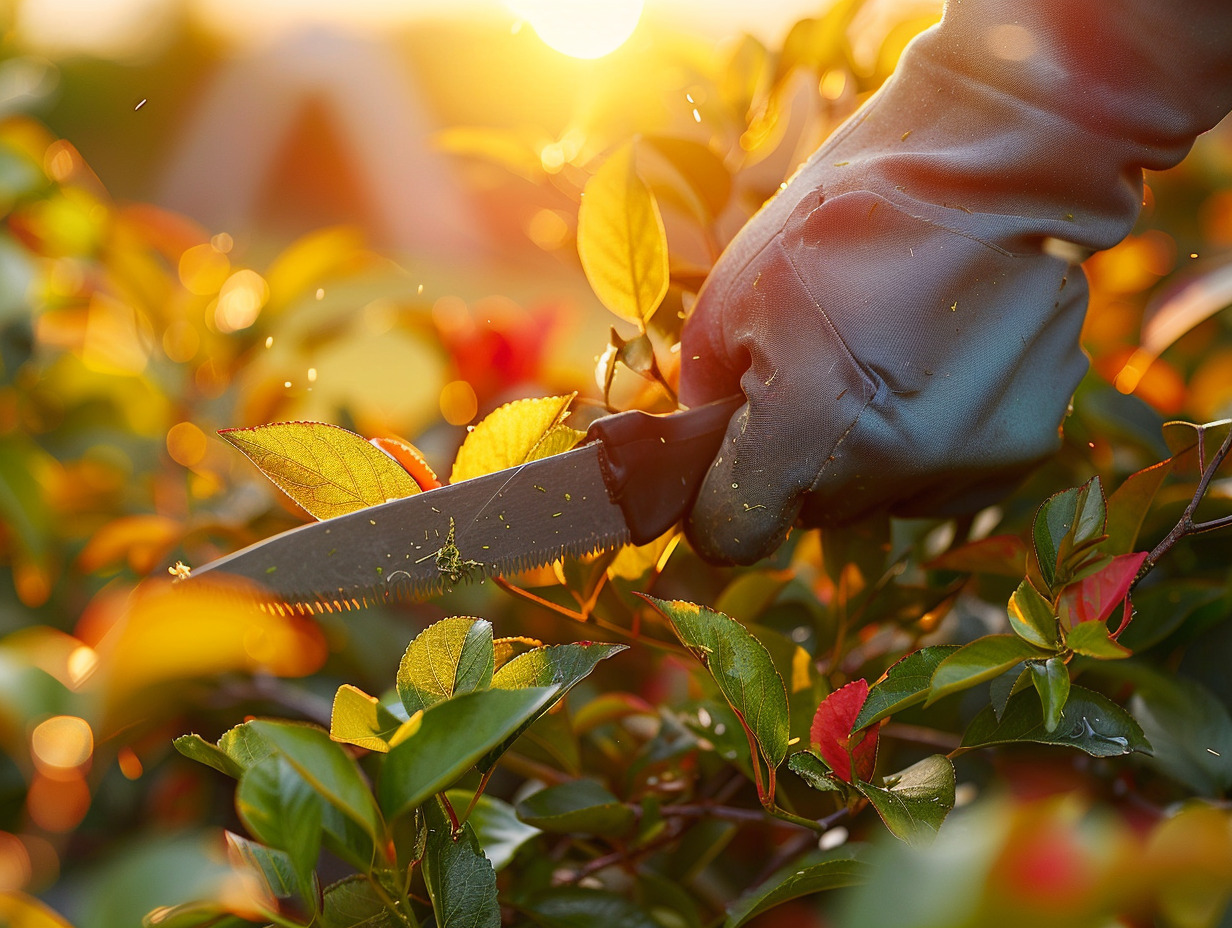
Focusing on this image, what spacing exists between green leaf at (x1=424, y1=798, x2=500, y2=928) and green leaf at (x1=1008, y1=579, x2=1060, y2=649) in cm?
23

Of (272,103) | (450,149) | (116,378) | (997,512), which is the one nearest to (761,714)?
(997,512)

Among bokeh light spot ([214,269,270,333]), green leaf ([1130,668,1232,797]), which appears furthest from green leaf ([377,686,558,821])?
bokeh light spot ([214,269,270,333])

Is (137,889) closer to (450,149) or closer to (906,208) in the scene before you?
(906,208)

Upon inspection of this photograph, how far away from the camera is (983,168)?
0.41 metres

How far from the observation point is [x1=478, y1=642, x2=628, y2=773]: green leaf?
348 mm

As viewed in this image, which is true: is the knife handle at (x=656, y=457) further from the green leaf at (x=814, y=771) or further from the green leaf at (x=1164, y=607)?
the green leaf at (x=1164, y=607)

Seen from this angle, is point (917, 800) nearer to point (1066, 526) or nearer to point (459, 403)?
point (1066, 526)

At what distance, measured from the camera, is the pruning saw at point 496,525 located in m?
0.40

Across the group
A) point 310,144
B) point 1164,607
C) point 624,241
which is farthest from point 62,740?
point 310,144

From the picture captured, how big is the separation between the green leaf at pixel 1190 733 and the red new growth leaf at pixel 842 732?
0.64 feet

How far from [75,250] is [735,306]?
87cm

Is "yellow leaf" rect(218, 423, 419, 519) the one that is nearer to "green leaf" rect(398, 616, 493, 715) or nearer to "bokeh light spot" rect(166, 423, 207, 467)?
"green leaf" rect(398, 616, 493, 715)

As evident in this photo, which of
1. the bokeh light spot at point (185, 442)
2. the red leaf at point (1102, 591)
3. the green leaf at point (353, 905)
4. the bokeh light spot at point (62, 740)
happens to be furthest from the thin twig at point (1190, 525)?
the bokeh light spot at point (185, 442)

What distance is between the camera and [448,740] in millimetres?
302
